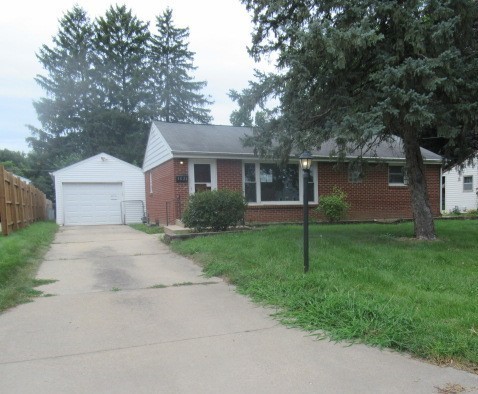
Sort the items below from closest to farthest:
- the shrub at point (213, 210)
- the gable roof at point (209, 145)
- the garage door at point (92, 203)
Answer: the shrub at point (213, 210) < the gable roof at point (209, 145) < the garage door at point (92, 203)

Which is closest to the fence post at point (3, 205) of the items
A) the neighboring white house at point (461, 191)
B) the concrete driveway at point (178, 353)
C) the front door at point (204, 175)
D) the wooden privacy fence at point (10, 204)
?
the wooden privacy fence at point (10, 204)

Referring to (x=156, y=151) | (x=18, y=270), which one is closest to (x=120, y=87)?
(x=156, y=151)

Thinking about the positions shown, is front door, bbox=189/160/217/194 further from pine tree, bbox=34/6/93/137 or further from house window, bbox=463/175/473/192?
pine tree, bbox=34/6/93/137

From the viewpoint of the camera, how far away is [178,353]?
146 inches

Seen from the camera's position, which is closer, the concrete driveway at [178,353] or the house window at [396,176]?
the concrete driveway at [178,353]

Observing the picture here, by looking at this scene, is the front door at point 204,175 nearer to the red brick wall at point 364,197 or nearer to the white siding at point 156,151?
the white siding at point 156,151

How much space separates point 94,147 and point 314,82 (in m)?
34.5

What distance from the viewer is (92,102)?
1582 inches

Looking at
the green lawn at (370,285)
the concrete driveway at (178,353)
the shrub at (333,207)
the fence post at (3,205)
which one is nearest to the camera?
the concrete driveway at (178,353)

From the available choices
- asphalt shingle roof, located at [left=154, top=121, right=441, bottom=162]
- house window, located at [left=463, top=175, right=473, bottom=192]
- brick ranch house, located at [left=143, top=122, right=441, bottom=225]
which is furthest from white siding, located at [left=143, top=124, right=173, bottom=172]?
house window, located at [left=463, top=175, right=473, bottom=192]

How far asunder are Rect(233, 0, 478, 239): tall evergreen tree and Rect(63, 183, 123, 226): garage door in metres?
13.7

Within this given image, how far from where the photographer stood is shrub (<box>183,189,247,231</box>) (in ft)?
36.2

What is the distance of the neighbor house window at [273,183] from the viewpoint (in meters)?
14.8

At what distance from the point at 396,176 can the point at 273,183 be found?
18.5 feet
